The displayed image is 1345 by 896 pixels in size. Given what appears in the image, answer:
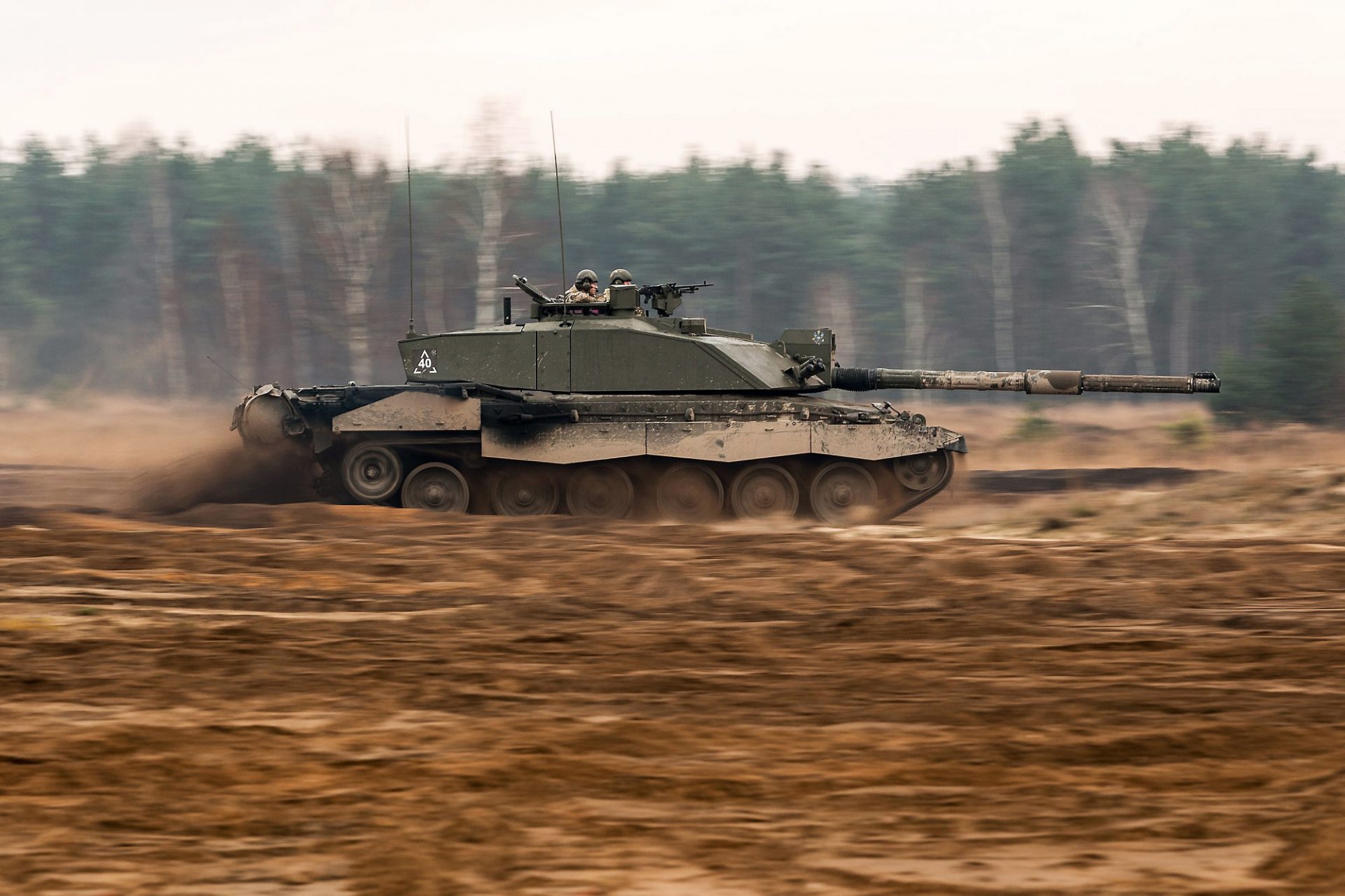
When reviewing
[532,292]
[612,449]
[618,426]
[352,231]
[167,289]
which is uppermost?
[352,231]

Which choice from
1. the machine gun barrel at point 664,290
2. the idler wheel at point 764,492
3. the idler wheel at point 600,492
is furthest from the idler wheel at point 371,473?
the idler wheel at point 764,492

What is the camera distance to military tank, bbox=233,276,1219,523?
16328 millimetres

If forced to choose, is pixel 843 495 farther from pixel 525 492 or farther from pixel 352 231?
pixel 352 231

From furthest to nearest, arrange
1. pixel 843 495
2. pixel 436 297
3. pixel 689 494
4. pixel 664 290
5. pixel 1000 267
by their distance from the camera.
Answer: pixel 1000 267 → pixel 436 297 → pixel 664 290 → pixel 689 494 → pixel 843 495

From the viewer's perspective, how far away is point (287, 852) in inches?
205

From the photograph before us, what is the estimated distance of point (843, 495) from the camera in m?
16.6

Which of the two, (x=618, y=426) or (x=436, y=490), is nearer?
(x=618, y=426)

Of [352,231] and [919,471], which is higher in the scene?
[352,231]

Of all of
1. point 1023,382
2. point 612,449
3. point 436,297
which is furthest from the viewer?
point 436,297

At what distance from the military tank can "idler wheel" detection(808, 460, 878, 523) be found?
2 cm

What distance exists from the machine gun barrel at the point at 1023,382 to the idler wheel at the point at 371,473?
5.21 m

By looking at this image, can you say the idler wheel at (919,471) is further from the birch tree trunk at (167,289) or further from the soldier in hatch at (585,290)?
the birch tree trunk at (167,289)

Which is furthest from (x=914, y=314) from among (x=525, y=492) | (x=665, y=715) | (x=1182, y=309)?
(x=665, y=715)

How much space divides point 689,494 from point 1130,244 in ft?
125
